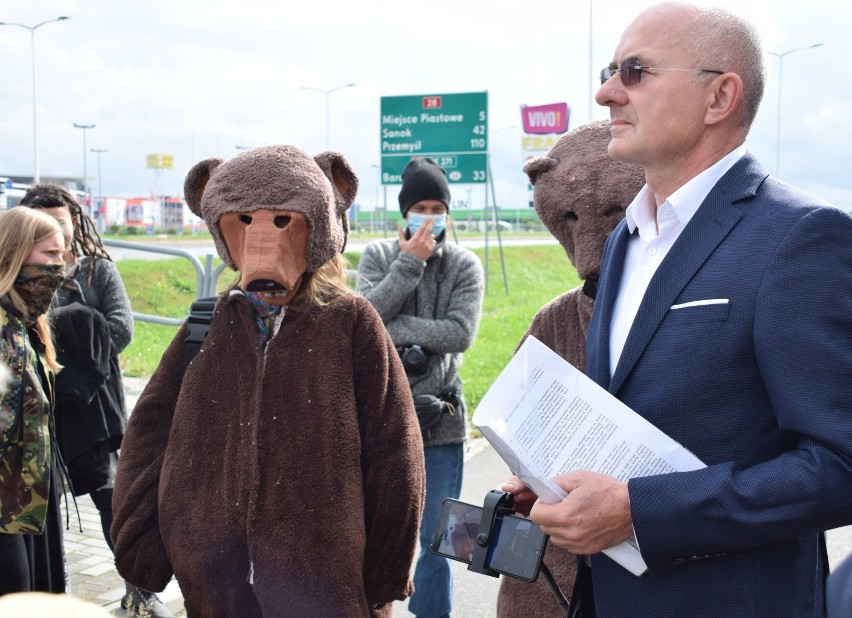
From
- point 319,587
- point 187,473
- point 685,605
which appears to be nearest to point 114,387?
point 187,473

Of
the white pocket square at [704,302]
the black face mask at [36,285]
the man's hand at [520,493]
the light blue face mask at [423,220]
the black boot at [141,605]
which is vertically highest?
the light blue face mask at [423,220]

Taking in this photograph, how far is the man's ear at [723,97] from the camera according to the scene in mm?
1911

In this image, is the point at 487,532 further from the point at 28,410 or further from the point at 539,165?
the point at 28,410

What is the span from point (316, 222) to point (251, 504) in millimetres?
852

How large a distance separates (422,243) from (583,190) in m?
1.43

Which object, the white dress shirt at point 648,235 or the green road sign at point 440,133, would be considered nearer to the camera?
the white dress shirt at point 648,235

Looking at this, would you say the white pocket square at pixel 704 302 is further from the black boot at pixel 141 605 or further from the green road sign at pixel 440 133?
the green road sign at pixel 440 133

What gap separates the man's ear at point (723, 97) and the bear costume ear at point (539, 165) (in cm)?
112

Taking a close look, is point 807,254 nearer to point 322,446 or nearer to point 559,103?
point 322,446

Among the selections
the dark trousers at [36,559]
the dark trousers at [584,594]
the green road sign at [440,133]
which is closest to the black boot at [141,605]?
the dark trousers at [36,559]

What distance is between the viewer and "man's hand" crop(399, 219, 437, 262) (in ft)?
14.0

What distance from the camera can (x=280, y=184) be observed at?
2.86 m

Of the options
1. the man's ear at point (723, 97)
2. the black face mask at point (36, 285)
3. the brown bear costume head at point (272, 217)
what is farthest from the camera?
the black face mask at point (36, 285)

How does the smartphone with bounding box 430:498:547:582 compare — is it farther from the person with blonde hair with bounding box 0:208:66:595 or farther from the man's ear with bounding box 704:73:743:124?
the person with blonde hair with bounding box 0:208:66:595
